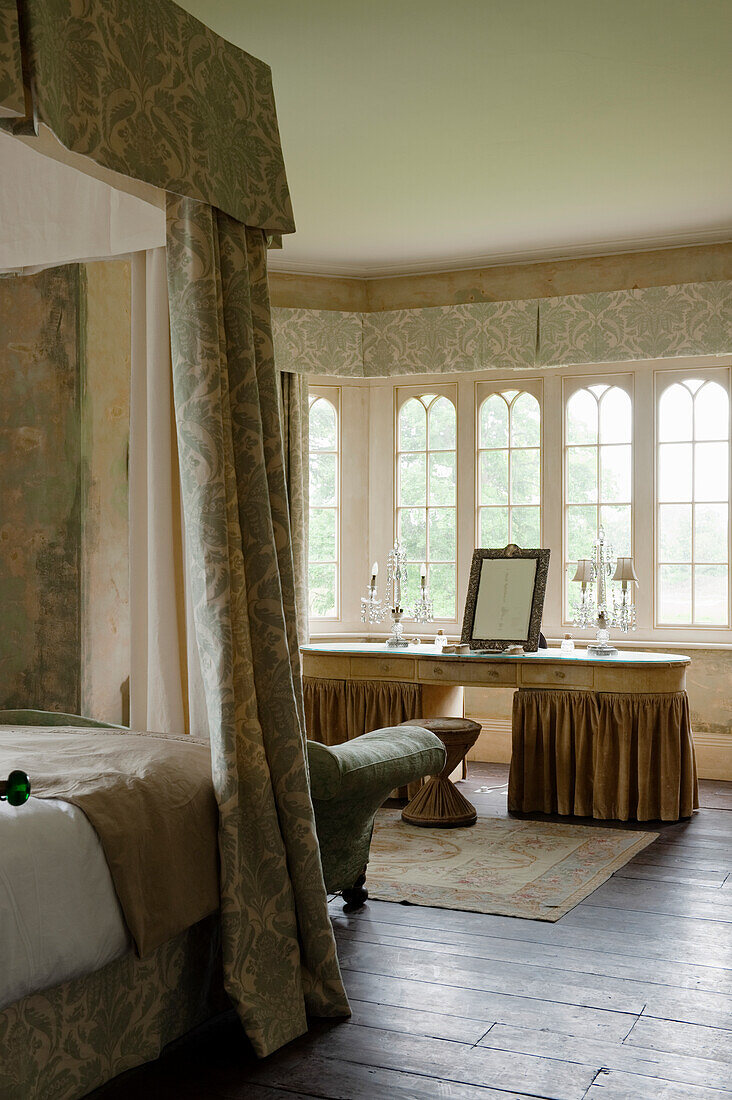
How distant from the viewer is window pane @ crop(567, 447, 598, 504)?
699 centimetres

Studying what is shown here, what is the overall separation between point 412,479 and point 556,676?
7.53 feet

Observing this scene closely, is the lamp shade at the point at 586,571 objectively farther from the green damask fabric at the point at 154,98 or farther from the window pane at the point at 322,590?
the green damask fabric at the point at 154,98

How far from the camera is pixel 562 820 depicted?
543cm

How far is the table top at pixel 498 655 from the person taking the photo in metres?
5.41

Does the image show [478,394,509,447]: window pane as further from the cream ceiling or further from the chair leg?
the chair leg

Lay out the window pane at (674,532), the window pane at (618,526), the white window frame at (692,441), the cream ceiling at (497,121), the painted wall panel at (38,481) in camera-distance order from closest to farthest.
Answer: the cream ceiling at (497,121) → the painted wall panel at (38,481) → the white window frame at (692,441) → the window pane at (674,532) → the window pane at (618,526)

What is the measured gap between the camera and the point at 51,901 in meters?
2.23

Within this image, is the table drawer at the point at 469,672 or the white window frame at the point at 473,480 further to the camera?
the white window frame at the point at 473,480

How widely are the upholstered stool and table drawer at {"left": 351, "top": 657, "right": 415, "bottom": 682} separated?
0.59m

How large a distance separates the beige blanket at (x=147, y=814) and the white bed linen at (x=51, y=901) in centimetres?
4

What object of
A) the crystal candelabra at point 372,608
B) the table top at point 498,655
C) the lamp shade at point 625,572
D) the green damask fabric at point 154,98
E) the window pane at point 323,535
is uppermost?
the green damask fabric at point 154,98

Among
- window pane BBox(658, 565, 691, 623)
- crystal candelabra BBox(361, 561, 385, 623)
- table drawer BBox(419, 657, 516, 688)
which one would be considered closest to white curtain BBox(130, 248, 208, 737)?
table drawer BBox(419, 657, 516, 688)

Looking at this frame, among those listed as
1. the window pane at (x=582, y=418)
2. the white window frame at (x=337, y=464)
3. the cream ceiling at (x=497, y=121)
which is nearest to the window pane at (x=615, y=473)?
the window pane at (x=582, y=418)

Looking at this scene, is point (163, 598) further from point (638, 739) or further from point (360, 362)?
point (360, 362)
